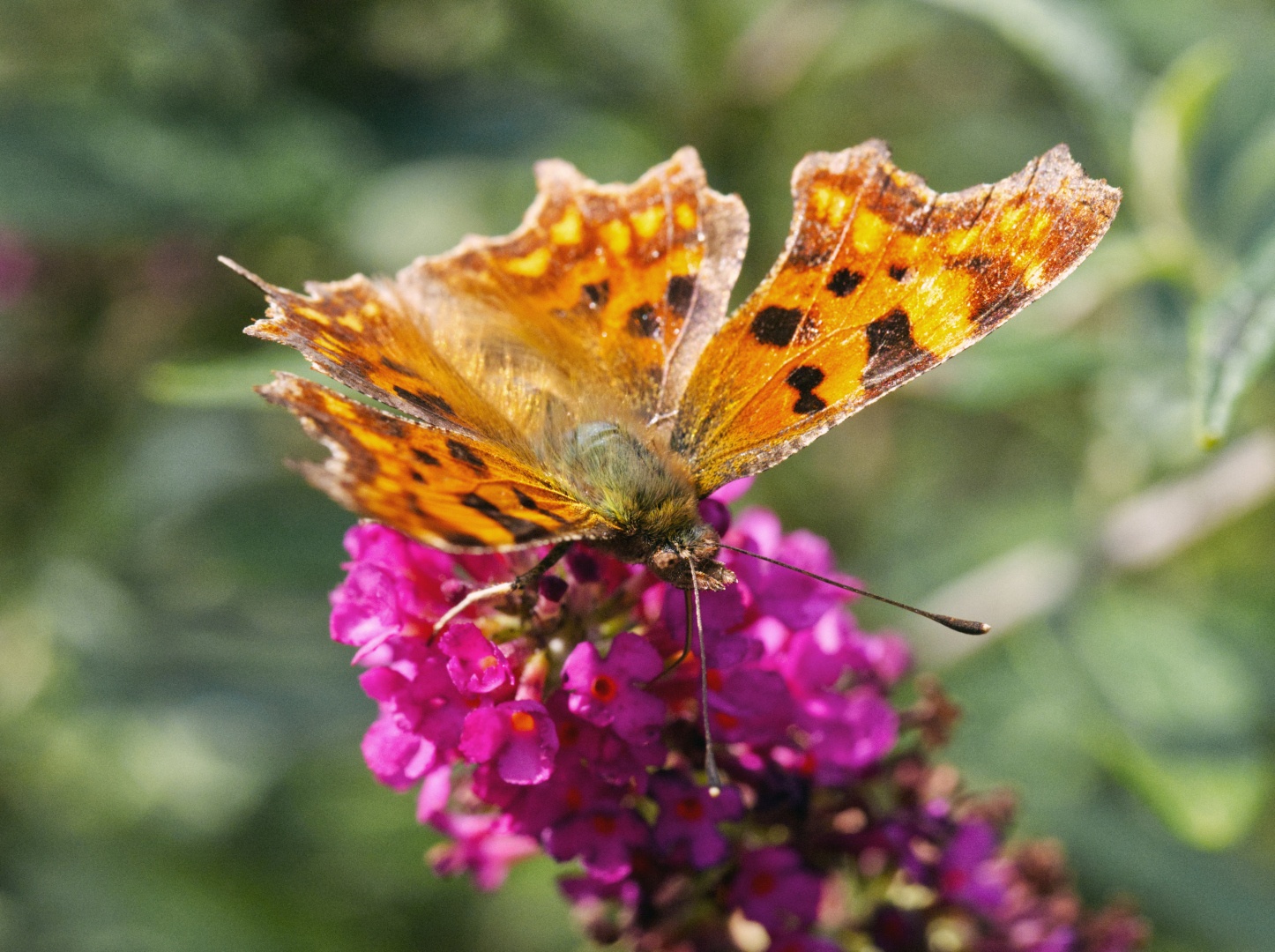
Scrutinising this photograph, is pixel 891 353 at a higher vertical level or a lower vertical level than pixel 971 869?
higher

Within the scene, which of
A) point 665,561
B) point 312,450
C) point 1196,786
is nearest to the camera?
point 665,561

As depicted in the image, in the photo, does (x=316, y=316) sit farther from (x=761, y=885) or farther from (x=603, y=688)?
(x=761, y=885)

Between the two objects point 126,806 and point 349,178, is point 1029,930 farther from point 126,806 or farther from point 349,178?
point 126,806

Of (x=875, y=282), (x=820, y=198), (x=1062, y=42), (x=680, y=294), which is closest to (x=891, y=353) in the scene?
(x=875, y=282)

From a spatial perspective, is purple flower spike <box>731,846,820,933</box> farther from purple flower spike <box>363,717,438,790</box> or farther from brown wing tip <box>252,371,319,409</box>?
brown wing tip <box>252,371,319,409</box>

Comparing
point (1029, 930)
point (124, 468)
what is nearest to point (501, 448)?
point (1029, 930)
